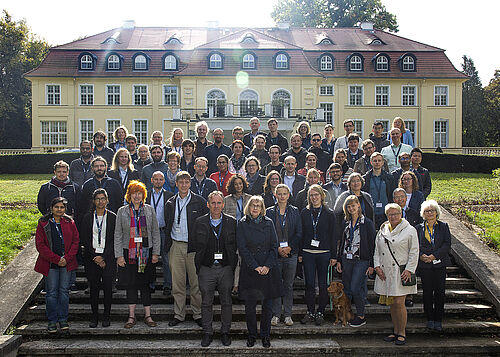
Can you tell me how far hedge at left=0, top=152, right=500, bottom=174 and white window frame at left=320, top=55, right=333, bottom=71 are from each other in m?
14.7

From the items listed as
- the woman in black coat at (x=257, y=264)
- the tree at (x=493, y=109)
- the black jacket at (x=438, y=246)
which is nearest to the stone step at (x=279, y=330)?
the woman in black coat at (x=257, y=264)

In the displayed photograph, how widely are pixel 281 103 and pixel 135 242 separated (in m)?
28.4

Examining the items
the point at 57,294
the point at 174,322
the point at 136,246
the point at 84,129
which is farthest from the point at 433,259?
the point at 84,129

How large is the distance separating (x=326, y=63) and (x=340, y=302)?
3195cm

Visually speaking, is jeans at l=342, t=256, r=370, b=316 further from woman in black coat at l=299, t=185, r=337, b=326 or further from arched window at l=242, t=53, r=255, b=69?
arched window at l=242, t=53, r=255, b=69

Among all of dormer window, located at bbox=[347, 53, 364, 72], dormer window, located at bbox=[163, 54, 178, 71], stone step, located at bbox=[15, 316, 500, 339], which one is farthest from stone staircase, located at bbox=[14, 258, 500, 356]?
dormer window, located at bbox=[347, 53, 364, 72]

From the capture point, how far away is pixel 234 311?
22.4ft

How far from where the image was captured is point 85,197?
7.26 meters

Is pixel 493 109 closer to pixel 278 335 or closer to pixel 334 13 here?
pixel 334 13

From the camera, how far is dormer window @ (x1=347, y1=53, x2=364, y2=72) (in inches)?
1422

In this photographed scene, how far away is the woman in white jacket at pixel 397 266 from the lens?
6031mm

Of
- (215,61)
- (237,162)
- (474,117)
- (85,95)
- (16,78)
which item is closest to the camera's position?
(237,162)

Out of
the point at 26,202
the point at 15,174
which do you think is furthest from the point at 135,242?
the point at 15,174

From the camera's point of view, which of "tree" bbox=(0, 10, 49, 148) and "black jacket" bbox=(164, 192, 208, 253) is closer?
"black jacket" bbox=(164, 192, 208, 253)
